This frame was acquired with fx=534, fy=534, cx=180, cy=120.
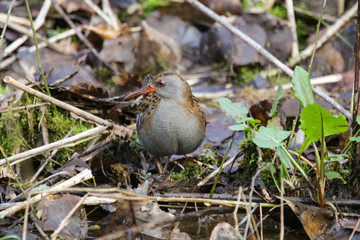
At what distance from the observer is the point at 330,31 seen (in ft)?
21.7

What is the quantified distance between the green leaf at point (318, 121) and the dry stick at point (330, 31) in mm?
3392

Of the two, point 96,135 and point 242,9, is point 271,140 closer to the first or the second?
point 96,135

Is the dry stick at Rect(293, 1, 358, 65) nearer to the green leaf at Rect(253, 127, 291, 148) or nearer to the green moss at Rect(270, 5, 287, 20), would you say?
the green moss at Rect(270, 5, 287, 20)

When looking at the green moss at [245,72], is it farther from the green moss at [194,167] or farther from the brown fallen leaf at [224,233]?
the brown fallen leaf at [224,233]

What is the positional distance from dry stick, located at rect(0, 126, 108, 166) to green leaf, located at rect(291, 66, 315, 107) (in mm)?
1865

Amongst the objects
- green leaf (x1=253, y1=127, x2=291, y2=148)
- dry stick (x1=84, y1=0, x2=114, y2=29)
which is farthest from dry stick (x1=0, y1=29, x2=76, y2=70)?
green leaf (x1=253, y1=127, x2=291, y2=148)

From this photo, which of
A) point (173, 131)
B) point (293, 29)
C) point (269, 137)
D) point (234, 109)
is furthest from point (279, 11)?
point (269, 137)

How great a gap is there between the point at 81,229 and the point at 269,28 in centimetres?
423

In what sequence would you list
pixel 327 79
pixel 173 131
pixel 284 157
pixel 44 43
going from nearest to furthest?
pixel 284 157 < pixel 173 131 < pixel 327 79 < pixel 44 43

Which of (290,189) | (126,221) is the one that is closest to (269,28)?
(290,189)

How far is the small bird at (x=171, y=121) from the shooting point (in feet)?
14.3

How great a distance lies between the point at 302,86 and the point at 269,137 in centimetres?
45

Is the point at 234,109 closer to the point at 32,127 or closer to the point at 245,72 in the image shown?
the point at 32,127

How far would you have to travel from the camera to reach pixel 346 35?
661 cm
